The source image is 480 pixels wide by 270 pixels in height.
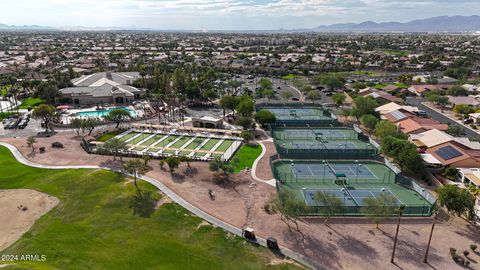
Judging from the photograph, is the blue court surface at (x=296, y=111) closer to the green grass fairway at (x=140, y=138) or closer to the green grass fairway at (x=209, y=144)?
the green grass fairway at (x=209, y=144)

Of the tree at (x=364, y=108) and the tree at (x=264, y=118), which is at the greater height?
the tree at (x=364, y=108)

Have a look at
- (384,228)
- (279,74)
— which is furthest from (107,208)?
(279,74)

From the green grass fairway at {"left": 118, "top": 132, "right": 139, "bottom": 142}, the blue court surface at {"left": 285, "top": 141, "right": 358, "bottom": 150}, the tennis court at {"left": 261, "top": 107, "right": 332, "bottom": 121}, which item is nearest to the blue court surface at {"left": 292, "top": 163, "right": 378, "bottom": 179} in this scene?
the blue court surface at {"left": 285, "top": 141, "right": 358, "bottom": 150}

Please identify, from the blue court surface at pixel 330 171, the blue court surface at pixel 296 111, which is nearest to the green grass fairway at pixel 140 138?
the blue court surface at pixel 330 171

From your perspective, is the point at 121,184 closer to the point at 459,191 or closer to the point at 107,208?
the point at 107,208

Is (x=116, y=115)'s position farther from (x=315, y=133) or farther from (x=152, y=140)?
(x=315, y=133)

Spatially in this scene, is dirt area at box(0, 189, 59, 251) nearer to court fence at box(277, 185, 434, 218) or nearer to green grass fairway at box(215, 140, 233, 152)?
green grass fairway at box(215, 140, 233, 152)

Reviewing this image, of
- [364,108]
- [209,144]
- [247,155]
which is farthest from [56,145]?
[364,108]
